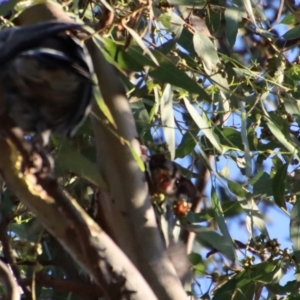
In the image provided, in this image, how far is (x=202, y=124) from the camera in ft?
5.21

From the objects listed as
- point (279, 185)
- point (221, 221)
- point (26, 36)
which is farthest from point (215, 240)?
point (26, 36)

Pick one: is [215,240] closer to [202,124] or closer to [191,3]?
[202,124]

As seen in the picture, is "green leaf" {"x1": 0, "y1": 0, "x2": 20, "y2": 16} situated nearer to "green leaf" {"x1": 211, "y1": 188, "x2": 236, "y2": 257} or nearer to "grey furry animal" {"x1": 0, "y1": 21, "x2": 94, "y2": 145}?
"grey furry animal" {"x1": 0, "y1": 21, "x2": 94, "y2": 145}

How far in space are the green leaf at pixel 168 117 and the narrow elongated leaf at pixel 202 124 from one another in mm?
45

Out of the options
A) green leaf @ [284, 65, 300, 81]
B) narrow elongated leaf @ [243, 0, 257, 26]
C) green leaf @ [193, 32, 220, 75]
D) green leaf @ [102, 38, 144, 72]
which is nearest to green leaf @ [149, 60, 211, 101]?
green leaf @ [102, 38, 144, 72]

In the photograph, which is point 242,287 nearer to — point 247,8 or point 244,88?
point 244,88

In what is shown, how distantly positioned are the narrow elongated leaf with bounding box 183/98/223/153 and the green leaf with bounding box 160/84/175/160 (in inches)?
1.8

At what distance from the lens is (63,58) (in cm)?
117

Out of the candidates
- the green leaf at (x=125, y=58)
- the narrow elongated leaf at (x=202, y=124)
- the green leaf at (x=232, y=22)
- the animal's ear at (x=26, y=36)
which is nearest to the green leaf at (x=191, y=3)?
the green leaf at (x=232, y=22)

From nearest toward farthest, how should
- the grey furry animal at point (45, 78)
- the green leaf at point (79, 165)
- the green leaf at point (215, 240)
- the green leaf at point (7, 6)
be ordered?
the grey furry animal at point (45, 78) < the green leaf at point (79, 165) < the green leaf at point (7, 6) < the green leaf at point (215, 240)

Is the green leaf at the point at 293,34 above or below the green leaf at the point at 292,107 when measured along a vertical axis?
above

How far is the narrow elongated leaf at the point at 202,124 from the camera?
156cm

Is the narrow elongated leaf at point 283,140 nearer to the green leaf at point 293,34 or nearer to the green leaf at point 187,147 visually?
the green leaf at point 187,147

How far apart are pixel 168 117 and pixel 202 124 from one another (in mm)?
66
